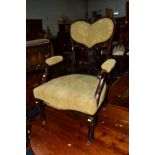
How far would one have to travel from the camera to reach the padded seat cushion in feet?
5.26

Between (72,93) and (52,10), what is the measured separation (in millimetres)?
4969

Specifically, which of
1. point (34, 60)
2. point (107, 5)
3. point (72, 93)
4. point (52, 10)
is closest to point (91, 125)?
point (72, 93)

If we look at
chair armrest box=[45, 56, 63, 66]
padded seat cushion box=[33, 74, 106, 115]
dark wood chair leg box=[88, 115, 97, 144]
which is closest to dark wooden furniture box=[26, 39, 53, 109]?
chair armrest box=[45, 56, 63, 66]

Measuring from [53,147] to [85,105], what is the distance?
46 cm

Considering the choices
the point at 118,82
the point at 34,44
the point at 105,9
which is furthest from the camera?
the point at 105,9

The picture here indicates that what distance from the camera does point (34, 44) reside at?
304 centimetres

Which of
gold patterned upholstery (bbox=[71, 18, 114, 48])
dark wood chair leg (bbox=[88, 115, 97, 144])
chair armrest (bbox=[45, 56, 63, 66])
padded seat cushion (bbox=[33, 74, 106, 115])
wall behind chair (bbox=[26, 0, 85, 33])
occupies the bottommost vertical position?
dark wood chair leg (bbox=[88, 115, 97, 144])

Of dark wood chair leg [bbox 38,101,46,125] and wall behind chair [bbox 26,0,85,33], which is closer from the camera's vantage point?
dark wood chair leg [bbox 38,101,46,125]

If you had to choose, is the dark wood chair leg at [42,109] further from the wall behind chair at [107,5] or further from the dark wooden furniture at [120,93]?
the wall behind chair at [107,5]

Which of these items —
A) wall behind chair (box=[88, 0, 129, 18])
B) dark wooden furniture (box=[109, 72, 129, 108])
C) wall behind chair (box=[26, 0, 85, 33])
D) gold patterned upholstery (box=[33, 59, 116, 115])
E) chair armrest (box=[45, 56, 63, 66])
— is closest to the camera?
gold patterned upholstery (box=[33, 59, 116, 115])

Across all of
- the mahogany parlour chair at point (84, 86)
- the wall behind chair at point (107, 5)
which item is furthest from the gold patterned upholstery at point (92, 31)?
the wall behind chair at point (107, 5)

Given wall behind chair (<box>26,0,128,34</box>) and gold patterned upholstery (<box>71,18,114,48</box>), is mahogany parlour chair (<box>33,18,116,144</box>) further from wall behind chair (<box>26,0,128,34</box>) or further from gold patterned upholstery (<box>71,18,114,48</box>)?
wall behind chair (<box>26,0,128,34</box>)
